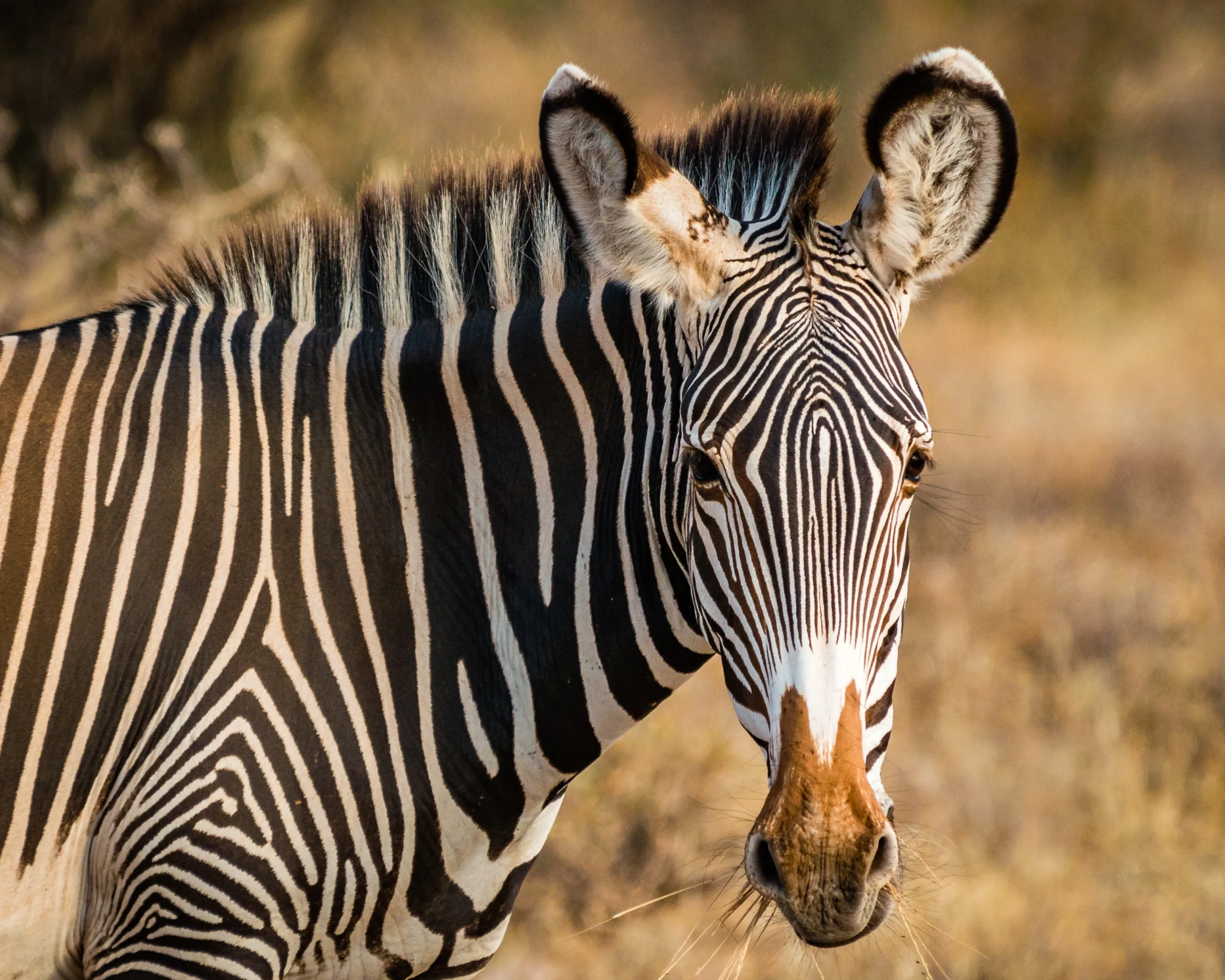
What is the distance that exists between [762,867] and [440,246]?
165 cm

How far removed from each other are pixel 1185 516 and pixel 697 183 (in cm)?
684

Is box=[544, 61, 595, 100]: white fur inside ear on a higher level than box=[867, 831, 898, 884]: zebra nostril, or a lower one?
higher

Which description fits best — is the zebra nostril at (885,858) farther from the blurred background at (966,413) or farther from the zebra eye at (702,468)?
the zebra eye at (702,468)

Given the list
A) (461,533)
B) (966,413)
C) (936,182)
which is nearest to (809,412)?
(936,182)

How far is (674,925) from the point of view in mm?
4879

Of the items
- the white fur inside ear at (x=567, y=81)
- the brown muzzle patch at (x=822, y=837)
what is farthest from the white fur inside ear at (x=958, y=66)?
the brown muzzle patch at (x=822, y=837)

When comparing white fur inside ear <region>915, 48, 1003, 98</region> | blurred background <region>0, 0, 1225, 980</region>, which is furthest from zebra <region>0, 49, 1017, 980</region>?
blurred background <region>0, 0, 1225, 980</region>

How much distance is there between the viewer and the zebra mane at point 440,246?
9.43ft

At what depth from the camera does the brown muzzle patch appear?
2104mm

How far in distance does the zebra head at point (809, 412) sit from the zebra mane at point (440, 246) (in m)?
0.28

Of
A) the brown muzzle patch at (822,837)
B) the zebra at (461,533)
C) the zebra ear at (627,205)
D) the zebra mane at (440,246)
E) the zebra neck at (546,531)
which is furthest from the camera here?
the zebra mane at (440,246)

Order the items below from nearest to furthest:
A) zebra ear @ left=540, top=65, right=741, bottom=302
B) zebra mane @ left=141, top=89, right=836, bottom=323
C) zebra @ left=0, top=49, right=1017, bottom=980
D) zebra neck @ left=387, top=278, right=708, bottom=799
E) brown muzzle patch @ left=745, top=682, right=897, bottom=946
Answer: brown muzzle patch @ left=745, top=682, right=897, bottom=946, zebra @ left=0, top=49, right=1017, bottom=980, zebra ear @ left=540, top=65, right=741, bottom=302, zebra neck @ left=387, top=278, right=708, bottom=799, zebra mane @ left=141, top=89, right=836, bottom=323

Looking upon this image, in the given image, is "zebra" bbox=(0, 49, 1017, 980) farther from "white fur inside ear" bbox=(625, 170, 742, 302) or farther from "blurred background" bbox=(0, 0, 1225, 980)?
"blurred background" bbox=(0, 0, 1225, 980)

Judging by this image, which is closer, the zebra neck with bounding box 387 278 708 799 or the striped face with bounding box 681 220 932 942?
the striped face with bounding box 681 220 932 942
